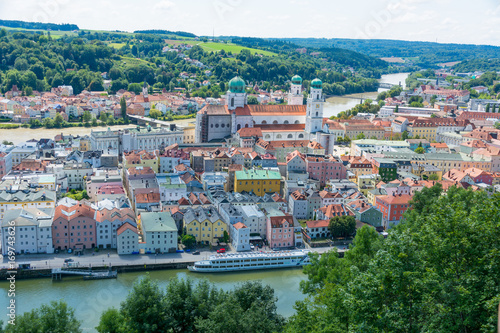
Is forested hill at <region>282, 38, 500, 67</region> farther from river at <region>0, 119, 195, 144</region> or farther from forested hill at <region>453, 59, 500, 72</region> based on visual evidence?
river at <region>0, 119, 195, 144</region>

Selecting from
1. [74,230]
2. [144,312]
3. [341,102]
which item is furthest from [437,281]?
[341,102]

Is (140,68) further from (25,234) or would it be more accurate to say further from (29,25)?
(25,234)

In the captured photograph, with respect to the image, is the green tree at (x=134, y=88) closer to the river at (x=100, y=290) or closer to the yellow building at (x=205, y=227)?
the yellow building at (x=205, y=227)

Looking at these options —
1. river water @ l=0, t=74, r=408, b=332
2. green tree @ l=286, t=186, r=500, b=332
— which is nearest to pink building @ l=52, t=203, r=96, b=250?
river water @ l=0, t=74, r=408, b=332

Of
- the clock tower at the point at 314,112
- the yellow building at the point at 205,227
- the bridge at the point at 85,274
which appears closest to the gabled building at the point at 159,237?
the yellow building at the point at 205,227

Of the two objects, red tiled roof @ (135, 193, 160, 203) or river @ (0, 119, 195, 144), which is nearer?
red tiled roof @ (135, 193, 160, 203)

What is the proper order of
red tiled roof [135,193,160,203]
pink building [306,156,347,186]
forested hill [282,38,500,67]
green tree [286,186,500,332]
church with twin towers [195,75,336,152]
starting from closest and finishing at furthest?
green tree [286,186,500,332]
red tiled roof [135,193,160,203]
pink building [306,156,347,186]
church with twin towers [195,75,336,152]
forested hill [282,38,500,67]

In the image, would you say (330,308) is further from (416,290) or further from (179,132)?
(179,132)
